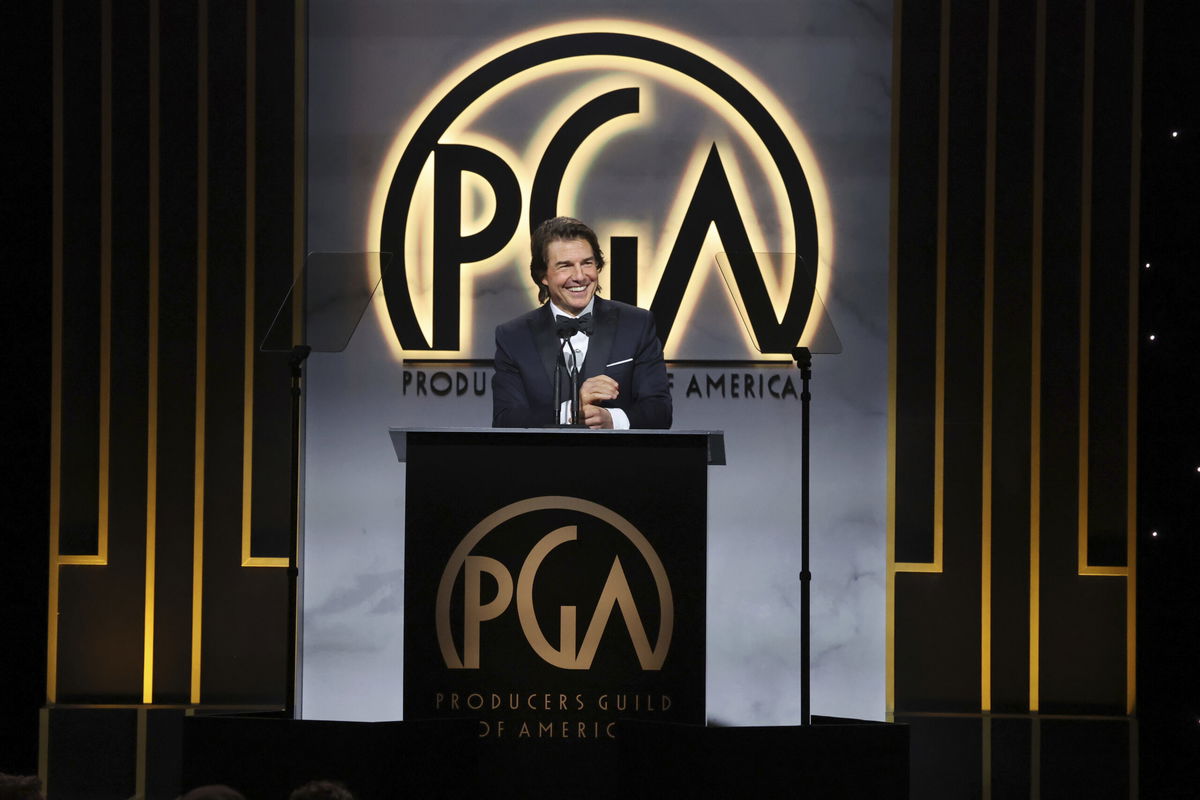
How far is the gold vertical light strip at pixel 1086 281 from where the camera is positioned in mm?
5027

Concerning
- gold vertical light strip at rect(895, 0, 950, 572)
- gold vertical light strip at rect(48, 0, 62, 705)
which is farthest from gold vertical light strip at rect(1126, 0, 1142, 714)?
gold vertical light strip at rect(48, 0, 62, 705)

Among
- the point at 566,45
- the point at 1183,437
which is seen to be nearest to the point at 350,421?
the point at 566,45

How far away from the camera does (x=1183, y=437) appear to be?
4926 mm

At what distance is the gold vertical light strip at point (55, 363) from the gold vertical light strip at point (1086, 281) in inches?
156

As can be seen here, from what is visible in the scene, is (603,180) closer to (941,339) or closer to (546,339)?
(546,339)

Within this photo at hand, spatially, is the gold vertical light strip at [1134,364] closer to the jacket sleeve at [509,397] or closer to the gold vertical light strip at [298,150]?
the jacket sleeve at [509,397]

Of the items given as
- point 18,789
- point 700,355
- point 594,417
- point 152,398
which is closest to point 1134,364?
point 700,355

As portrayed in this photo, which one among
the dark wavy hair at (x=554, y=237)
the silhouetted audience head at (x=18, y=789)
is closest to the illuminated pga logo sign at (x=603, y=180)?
the dark wavy hair at (x=554, y=237)

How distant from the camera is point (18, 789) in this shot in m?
2.51

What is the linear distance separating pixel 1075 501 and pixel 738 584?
1330 mm

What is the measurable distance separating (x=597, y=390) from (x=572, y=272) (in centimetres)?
89

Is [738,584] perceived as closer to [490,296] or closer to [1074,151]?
[490,296]

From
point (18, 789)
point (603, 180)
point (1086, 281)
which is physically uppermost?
point (603, 180)

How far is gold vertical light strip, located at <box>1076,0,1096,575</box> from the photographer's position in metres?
5.03
